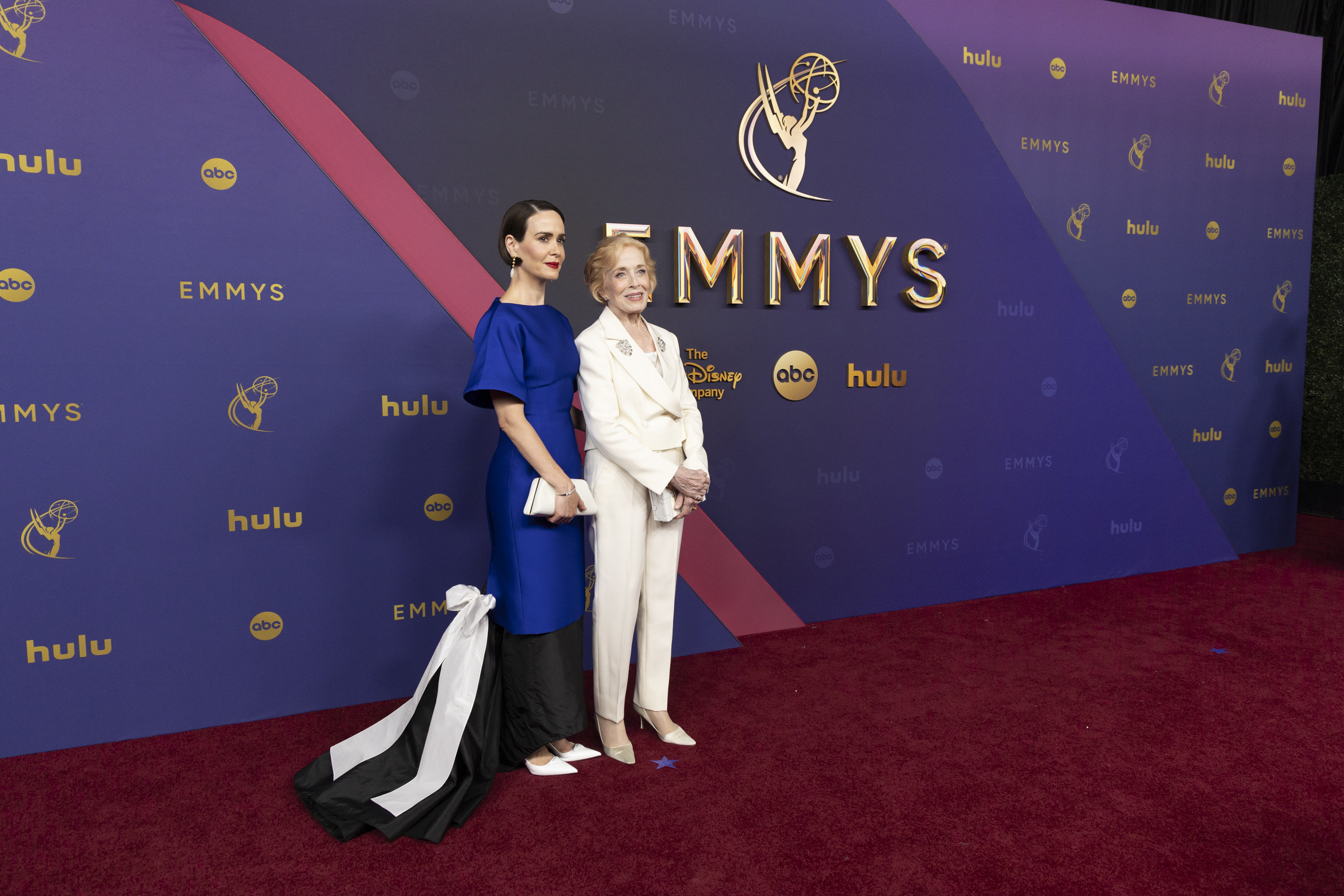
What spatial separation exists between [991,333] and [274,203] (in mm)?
3165

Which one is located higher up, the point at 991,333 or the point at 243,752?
the point at 991,333

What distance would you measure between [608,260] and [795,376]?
140 centimetres

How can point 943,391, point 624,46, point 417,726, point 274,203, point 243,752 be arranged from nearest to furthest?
point 417,726
point 243,752
point 274,203
point 624,46
point 943,391

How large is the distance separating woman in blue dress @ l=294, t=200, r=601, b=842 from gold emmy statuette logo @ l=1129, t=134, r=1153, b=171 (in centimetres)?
345

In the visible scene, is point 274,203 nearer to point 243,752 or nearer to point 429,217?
point 429,217

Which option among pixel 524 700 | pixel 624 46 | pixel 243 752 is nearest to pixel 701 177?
pixel 624 46

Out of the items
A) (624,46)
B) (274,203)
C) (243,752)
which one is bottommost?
(243,752)

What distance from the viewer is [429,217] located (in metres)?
2.97

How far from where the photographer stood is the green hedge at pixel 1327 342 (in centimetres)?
577

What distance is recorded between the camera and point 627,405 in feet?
8.19

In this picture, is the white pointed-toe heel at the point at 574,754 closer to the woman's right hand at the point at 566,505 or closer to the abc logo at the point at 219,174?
the woman's right hand at the point at 566,505

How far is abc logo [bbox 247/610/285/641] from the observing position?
2828 millimetres

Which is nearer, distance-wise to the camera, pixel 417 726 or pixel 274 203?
pixel 417 726

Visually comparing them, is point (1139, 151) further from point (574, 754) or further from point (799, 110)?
point (574, 754)
